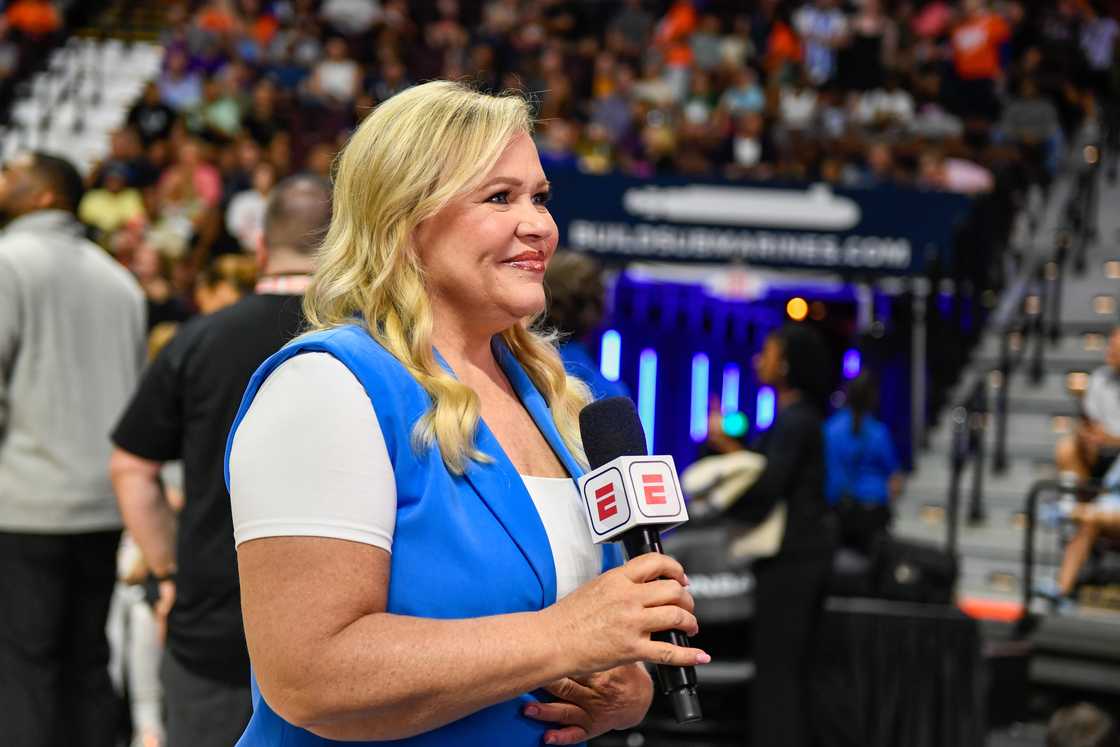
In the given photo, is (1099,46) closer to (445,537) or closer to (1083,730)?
(1083,730)

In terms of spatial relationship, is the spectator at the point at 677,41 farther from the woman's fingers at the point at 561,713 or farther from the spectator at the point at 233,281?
the woman's fingers at the point at 561,713

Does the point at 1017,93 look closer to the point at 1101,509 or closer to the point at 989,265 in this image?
the point at 989,265

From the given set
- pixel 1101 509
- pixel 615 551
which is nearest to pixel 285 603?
pixel 615 551

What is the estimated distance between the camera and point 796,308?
12133 mm

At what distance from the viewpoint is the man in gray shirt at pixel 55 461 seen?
12.3 feet

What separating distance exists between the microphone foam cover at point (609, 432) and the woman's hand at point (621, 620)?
0.77ft

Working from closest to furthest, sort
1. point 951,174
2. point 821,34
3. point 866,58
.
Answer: point 951,174, point 866,58, point 821,34

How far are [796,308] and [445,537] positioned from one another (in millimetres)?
10630

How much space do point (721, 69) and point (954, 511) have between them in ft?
21.1

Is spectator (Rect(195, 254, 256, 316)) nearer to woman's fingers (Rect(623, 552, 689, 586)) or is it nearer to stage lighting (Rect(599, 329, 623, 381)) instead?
woman's fingers (Rect(623, 552, 689, 586))

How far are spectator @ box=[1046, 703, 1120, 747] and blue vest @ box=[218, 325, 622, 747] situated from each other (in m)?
2.30

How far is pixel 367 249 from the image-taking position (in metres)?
1.90

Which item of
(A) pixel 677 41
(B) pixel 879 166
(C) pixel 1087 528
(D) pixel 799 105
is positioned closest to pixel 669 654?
(C) pixel 1087 528

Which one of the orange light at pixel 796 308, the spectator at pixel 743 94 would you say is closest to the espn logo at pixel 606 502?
the orange light at pixel 796 308
